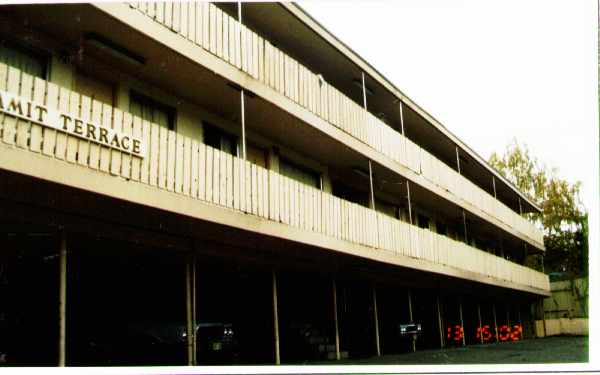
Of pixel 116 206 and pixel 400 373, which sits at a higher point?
pixel 116 206

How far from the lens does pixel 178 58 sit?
11.6 meters

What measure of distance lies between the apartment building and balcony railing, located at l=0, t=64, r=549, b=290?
30mm

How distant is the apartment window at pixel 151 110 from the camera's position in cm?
1232

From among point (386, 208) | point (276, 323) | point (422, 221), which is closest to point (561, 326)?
point (422, 221)

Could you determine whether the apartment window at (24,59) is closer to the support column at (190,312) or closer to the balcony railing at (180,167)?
the balcony railing at (180,167)

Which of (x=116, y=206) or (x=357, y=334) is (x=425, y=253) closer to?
(x=357, y=334)

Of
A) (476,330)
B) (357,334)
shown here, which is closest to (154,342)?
(357,334)

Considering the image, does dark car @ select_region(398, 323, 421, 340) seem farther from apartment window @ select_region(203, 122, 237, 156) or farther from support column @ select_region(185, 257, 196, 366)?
support column @ select_region(185, 257, 196, 366)

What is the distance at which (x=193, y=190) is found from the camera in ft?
35.5

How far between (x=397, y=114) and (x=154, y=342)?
44.4ft

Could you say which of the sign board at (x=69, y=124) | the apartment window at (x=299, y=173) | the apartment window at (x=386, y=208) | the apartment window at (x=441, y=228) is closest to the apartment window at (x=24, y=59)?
the sign board at (x=69, y=124)

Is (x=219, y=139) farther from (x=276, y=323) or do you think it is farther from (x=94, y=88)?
(x=276, y=323)
